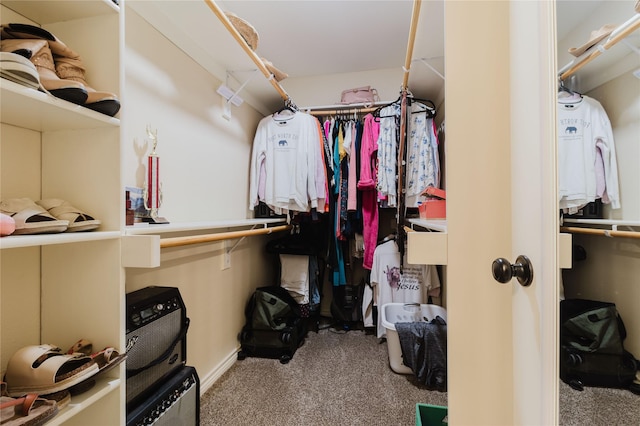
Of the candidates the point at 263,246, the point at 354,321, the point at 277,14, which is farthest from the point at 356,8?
the point at 354,321

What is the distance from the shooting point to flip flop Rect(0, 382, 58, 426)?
514 millimetres

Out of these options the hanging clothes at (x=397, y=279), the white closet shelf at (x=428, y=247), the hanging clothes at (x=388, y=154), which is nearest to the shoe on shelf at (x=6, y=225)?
the white closet shelf at (x=428, y=247)

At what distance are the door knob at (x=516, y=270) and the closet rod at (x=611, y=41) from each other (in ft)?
1.16

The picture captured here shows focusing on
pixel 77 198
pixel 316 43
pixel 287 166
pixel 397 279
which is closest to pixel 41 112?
pixel 77 198

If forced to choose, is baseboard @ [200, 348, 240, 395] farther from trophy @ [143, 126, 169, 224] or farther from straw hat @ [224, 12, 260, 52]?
straw hat @ [224, 12, 260, 52]

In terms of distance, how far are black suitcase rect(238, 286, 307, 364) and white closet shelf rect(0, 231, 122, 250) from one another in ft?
4.39

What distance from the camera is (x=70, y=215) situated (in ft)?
2.29

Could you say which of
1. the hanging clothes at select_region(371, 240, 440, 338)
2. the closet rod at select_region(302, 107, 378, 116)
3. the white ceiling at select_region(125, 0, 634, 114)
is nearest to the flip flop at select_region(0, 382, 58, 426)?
the white ceiling at select_region(125, 0, 634, 114)

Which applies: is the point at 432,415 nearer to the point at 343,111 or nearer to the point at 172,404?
the point at 172,404

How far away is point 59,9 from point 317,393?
6.44 ft

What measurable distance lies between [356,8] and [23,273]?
201 centimetres

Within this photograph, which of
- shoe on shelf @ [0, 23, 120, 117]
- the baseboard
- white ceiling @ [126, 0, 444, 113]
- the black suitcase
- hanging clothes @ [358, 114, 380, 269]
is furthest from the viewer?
hanging clothes @ [358, 114, 380, 269]

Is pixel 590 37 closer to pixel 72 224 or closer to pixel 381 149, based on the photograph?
pixel 72 224

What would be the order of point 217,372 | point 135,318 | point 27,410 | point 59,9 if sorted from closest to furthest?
1. point 27,410
2. point 59,9
3. point 135,318
4. point 217,372
